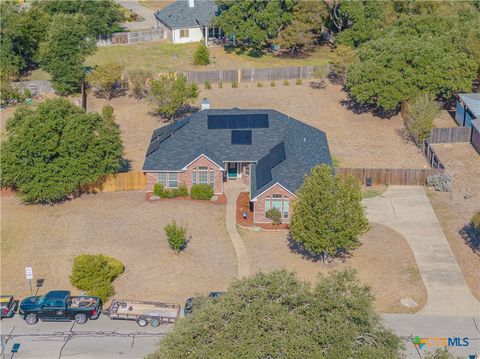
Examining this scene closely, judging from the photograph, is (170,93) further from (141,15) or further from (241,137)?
(141,15)

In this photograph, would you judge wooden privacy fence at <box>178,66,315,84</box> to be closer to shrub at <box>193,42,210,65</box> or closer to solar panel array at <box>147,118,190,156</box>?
shrub at <box>193,42,210,65</box>

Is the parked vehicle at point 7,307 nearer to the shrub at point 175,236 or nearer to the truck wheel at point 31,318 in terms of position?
the truck wheel at point 31,318

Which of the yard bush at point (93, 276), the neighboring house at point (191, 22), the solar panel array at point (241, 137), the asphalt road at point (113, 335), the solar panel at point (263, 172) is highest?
the neighboring house at point (191, 22)

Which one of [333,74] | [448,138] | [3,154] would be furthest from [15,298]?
[333,74]

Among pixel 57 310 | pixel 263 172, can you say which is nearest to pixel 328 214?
pixel 263 172

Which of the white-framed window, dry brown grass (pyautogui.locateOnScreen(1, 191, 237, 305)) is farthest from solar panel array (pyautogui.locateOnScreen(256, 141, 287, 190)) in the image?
the white-framed window

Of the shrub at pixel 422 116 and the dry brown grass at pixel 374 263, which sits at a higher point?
the shrub at pixel 422 116

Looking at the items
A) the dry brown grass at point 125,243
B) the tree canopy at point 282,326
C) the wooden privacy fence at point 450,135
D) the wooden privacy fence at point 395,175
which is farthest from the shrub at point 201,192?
the tree canopy at point 282,326
